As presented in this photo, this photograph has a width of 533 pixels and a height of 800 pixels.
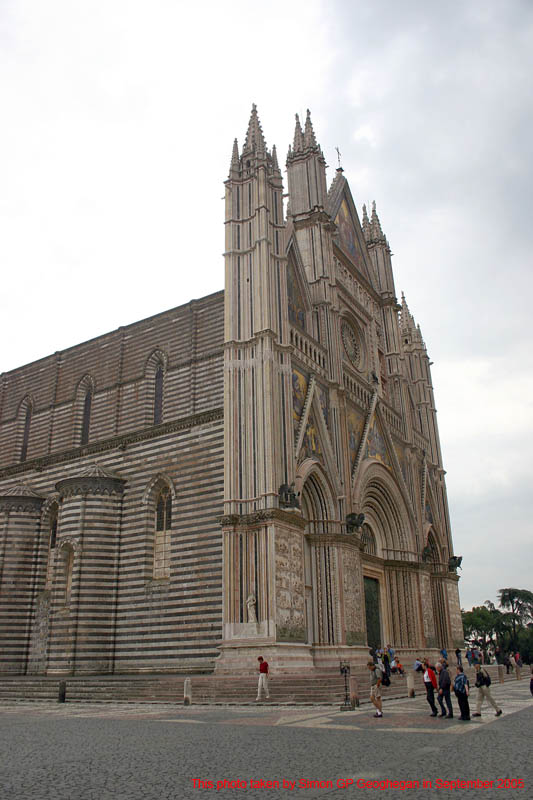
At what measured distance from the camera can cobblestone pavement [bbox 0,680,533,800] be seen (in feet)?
19.2

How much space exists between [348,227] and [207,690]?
24.9 meters

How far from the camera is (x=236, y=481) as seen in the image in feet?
67.1

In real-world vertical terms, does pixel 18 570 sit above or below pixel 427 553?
below

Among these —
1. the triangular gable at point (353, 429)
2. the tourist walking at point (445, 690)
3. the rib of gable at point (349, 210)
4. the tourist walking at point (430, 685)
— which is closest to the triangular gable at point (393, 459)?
the triangular gable at point (353, 429)

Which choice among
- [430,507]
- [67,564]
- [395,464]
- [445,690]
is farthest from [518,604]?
[445,690]

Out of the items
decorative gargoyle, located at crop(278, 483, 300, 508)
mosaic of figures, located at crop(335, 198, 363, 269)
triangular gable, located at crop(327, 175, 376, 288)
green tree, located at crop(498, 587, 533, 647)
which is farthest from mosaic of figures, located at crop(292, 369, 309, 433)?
green tree, located at crop(498, 587, 533, 647)

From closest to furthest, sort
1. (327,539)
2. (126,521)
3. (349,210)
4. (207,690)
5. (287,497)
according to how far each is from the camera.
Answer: (207,690), (287,497), (327,539), (126,521), (349,210)

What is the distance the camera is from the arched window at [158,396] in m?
27.7

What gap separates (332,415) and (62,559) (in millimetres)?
11222

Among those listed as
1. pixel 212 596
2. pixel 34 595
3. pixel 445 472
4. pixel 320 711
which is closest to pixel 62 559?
pixel 34 595

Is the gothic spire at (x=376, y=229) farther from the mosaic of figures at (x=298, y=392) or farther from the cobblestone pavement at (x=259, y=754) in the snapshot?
the cobblestone pavement at (x=259, y=754)

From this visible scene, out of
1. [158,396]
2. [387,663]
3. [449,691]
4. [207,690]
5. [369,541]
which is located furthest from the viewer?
[369,541]

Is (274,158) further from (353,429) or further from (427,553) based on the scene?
(427,553)

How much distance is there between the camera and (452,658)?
31.5 metres
